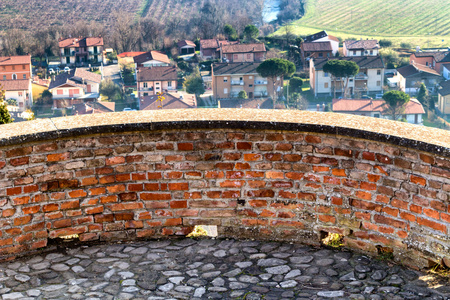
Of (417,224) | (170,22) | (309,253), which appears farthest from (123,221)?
(170,22)

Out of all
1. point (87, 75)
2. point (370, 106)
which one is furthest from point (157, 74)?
point (370, 106)

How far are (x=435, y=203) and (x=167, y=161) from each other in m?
1.24

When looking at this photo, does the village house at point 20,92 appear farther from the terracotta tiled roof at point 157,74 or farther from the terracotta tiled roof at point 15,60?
→ the terracotta tiled roof at point 157,74

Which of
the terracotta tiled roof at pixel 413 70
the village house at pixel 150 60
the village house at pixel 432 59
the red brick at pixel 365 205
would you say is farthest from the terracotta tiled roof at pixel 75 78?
the red brick at pixel 365 205

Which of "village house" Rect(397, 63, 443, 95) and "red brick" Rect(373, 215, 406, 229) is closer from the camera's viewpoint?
"red brick" Rect(373, 215, 406, 229)

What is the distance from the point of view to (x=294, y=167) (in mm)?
2832

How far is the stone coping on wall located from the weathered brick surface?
0.16 feet

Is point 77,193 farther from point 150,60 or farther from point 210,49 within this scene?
point 210,49

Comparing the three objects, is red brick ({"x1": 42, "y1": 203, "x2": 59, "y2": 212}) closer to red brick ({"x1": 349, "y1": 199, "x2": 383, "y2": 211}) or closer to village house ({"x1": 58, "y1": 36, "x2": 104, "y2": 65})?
red brick ({"x1": 349, "y1": 199, "x2": 383, "y2": 211})

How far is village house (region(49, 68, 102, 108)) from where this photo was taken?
45.9m

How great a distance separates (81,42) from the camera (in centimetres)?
5644

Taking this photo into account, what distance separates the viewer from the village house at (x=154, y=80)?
47.2 m

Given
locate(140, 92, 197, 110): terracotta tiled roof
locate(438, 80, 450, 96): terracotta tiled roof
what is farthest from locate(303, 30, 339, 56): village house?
locate(140, 92, 197, 110): terracotta tiled roof

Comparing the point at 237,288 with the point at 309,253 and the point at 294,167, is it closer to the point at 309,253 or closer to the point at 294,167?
the point at 309,253
